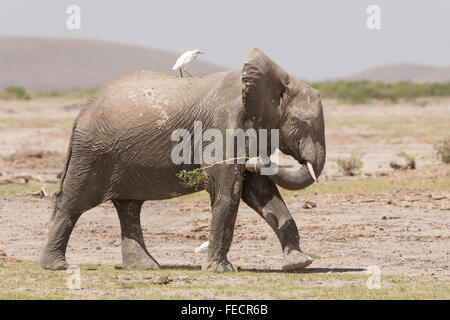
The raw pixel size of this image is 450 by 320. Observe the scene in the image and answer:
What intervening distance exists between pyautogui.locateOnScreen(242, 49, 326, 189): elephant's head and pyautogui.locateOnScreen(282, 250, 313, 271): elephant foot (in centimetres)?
77

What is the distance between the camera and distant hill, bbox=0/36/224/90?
470ft

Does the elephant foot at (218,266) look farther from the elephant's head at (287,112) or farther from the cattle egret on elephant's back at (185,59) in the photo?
the cattle egret on elephant's back at (185,59)

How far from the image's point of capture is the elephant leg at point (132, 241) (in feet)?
37.9

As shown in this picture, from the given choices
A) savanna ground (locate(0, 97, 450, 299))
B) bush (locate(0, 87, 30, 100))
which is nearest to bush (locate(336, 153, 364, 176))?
savanna ground (locate(0, 97, 450, 299))

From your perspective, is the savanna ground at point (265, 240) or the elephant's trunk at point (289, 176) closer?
the savanna ground at point (265, 240)

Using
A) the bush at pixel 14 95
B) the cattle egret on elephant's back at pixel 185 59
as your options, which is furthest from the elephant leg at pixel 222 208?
the bush at pixel 14 95

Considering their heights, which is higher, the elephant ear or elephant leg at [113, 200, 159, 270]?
the elephant ear

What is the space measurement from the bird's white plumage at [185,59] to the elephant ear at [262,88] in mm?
2027

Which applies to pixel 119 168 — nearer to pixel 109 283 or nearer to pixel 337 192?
pixel 109 283

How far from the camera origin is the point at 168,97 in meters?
11.1

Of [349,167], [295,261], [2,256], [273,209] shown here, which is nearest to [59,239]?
[2,256]

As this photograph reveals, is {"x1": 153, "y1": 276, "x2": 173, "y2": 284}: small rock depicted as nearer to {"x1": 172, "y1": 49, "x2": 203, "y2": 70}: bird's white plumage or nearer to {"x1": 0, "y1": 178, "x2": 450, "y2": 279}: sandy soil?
{"x1": 0, "y1": 178, "x2": 450, "y2": 279}: sandy soil

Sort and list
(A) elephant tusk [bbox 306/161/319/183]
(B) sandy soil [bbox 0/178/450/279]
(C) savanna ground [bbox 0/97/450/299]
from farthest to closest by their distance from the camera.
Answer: (B) sandy soil [bbox 0/178/450/279] < (A) elephant tusk [bbox 306/161/319/183] < (C) savanna ground [bbox 0/97/450/299]

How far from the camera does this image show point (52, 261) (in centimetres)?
1127
